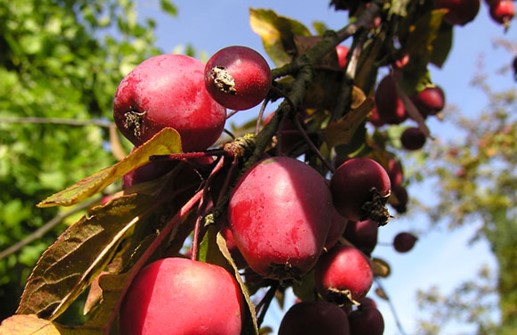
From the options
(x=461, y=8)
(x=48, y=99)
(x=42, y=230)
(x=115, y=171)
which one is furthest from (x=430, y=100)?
(x=48, y=99)

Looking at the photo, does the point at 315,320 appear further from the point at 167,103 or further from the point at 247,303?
the point at 167,103

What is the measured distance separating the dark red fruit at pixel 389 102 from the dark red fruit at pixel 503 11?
59 centimetres

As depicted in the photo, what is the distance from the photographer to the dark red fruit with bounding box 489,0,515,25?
1645 millimetres

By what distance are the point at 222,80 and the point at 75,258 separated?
11.6 inches

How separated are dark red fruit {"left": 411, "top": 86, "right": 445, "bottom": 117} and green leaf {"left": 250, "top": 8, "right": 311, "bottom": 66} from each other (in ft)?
1.36

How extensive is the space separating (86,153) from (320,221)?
2.68 meters

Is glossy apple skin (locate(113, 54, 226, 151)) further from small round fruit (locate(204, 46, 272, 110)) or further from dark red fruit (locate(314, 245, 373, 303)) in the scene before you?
dark red fruit (locate(314, 245, 373, 303))

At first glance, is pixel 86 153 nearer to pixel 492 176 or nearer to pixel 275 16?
pixel 275 16

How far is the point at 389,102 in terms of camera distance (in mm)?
1328

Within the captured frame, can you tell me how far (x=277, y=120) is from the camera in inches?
32.4

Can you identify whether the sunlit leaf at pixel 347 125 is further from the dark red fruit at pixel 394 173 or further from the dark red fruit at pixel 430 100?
the dark red fruit at pixel 430 100

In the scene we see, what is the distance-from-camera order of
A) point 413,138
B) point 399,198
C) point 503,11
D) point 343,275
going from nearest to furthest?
point 343,275 → point 399,198 → point 413,138 → point 503,11

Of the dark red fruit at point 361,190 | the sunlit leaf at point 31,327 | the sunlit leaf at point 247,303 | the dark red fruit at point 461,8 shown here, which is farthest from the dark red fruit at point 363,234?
the dark red fruit at point 461,8

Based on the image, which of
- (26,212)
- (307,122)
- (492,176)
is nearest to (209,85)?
(307,122)
